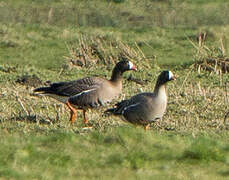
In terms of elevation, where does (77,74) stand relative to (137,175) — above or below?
below

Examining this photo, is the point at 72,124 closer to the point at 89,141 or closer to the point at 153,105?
the point at 153,105

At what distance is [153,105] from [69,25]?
18673 mm

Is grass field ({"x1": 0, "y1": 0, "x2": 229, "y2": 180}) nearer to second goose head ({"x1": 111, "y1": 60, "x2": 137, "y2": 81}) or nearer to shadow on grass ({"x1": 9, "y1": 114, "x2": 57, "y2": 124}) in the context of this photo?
shadow on grass ({"x1": 9, "y1": 114, "x2": 57, "y2": 124})

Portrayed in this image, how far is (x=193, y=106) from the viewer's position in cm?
1167

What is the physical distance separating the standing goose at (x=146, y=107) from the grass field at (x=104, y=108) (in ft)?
0.81

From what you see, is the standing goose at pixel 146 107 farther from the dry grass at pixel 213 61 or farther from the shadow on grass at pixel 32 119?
the dry grass at pixel 213 61

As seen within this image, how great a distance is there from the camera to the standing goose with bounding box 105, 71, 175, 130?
9.45 metres

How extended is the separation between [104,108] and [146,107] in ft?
7.43

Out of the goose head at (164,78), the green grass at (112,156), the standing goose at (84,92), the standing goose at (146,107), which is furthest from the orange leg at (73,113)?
the green grass at (112,156)

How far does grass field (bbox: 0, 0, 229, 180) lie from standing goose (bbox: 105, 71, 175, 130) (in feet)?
0.81

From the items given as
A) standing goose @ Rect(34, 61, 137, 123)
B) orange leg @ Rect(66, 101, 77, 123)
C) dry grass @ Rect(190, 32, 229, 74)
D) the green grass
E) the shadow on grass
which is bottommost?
dry grass @ Rect(190, 32, 229, 74)

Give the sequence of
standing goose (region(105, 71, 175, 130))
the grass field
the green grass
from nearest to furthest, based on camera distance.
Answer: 1. the green grass
2. the grass field
3. standing goose (region(105, 71, 175, 130))

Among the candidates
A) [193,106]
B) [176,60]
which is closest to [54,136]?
[193,106]

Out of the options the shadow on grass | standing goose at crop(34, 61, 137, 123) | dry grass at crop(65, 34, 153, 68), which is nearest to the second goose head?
standing goose at crop(34, 61, 137, 123)
